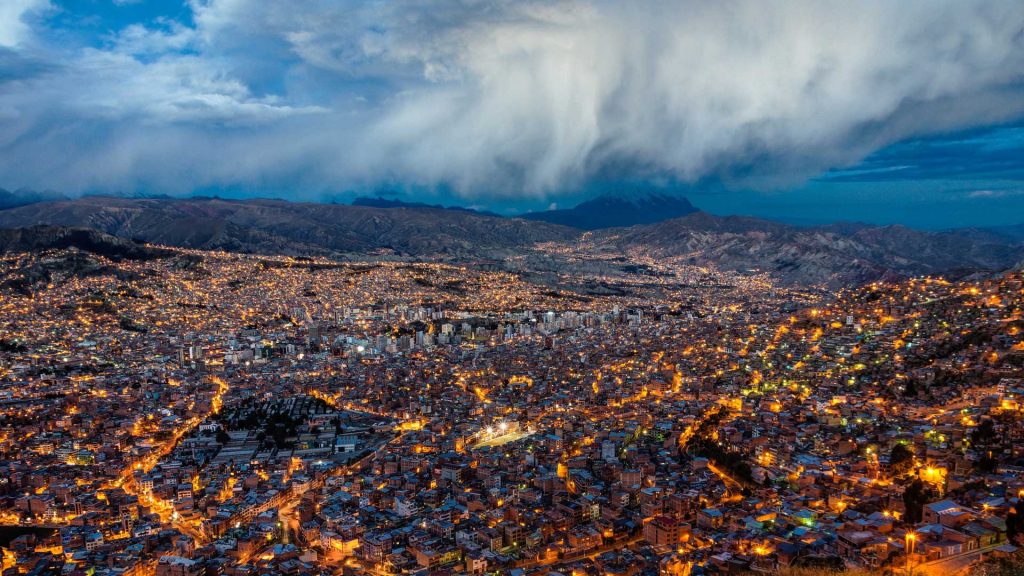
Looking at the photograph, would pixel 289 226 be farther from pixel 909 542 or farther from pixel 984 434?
pixel 909 542

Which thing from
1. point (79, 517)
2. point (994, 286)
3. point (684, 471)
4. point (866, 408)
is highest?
point (994, 286)

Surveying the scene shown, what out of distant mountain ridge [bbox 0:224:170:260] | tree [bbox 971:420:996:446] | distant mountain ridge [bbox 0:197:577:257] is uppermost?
distant mountain ridge [bbox 0:197:577:257]

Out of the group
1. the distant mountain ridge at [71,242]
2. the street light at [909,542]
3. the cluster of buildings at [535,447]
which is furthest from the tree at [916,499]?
the distant mountain ridge at [71,242]

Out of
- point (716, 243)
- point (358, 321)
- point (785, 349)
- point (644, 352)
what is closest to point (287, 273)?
point (358, 321)

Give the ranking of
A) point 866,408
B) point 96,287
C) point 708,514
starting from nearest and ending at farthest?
point 708,514 < point 866,408 < point 96,287

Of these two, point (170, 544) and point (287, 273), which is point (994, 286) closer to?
point (170, 544)

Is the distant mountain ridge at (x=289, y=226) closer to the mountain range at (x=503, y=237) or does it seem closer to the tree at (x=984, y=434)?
the mountain range at (x=503, y=237)

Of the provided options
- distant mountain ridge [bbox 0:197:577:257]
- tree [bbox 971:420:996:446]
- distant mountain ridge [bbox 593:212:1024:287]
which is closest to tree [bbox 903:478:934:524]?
tree [bbox 971:420:996:446]

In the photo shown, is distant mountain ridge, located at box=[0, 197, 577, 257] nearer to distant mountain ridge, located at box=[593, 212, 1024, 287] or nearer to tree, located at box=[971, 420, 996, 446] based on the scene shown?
distant mountain ridge, located at box=[593, 212, 1024, 287]
